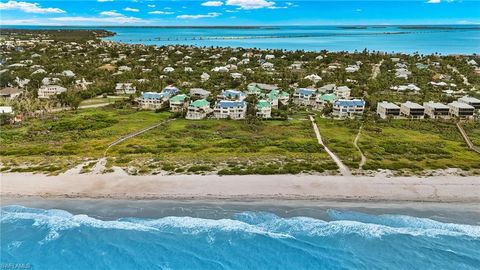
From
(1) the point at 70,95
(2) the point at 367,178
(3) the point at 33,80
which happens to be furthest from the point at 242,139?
(3) the point at 33,80

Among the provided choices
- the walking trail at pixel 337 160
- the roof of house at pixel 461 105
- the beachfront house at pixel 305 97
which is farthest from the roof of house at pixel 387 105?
the walking trail at pixel 337 160

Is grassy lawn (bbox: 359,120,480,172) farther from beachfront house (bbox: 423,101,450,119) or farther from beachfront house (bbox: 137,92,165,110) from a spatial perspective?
beachfront house (bbox: 137,92,165,110)

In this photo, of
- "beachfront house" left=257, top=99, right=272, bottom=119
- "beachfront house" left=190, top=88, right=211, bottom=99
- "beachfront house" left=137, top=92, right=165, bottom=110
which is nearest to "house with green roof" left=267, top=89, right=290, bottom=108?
"beachfront house" left=257, top=99, right=272, bottom=119

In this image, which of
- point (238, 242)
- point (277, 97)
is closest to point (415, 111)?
point (277, 97)

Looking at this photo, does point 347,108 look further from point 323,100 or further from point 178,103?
point 178,103

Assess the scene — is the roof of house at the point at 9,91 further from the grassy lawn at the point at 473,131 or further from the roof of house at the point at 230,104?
the grassy lawn at the point at 473,131

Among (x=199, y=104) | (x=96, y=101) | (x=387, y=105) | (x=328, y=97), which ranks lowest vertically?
(x=96, y=101)
